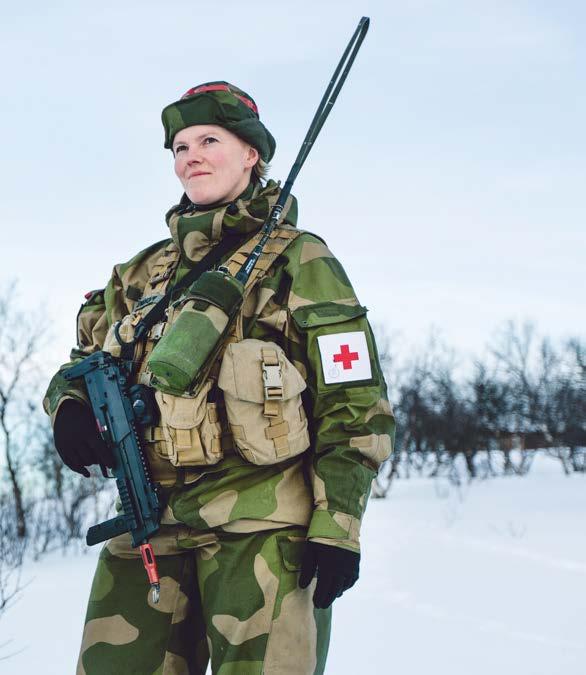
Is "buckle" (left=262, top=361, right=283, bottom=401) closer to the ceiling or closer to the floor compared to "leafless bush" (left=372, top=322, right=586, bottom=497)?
closer to the ceiling

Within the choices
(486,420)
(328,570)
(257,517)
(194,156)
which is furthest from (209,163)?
(486,420)

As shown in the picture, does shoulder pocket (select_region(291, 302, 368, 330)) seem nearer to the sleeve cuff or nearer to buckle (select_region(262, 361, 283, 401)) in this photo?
buckle (select_region(262, 361, 283, 401))

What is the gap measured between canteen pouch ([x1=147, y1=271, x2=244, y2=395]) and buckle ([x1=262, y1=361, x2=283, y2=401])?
0.14 meters

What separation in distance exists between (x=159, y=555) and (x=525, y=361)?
23916mm

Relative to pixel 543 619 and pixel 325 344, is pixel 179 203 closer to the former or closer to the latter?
pixel 325 344

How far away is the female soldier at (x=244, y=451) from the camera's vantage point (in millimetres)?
1707

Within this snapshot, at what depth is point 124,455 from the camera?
→ 1.82 meters

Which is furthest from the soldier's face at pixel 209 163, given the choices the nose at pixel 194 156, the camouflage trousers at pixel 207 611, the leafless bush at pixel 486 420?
the leafless bush at pixel 486 420

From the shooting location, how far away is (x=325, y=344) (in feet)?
5.96

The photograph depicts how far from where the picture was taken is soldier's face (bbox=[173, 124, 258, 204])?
204 cm

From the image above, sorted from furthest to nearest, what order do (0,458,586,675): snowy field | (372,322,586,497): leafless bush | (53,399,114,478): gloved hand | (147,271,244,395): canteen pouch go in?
(372,322,586,497): leafless bush, (0,458,586,675): snowy field, (53,399,114,478): gloved hand, (147,271,244,395): canteen pouch

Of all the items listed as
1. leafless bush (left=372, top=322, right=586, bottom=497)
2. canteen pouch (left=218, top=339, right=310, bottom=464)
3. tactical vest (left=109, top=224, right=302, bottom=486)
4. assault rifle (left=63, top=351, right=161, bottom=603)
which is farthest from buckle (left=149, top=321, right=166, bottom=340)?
leafless bush (left=372, top=322, right=586, bottom=497)

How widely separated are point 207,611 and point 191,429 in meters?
0.45

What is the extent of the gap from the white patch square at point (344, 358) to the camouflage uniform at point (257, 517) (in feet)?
0.05
